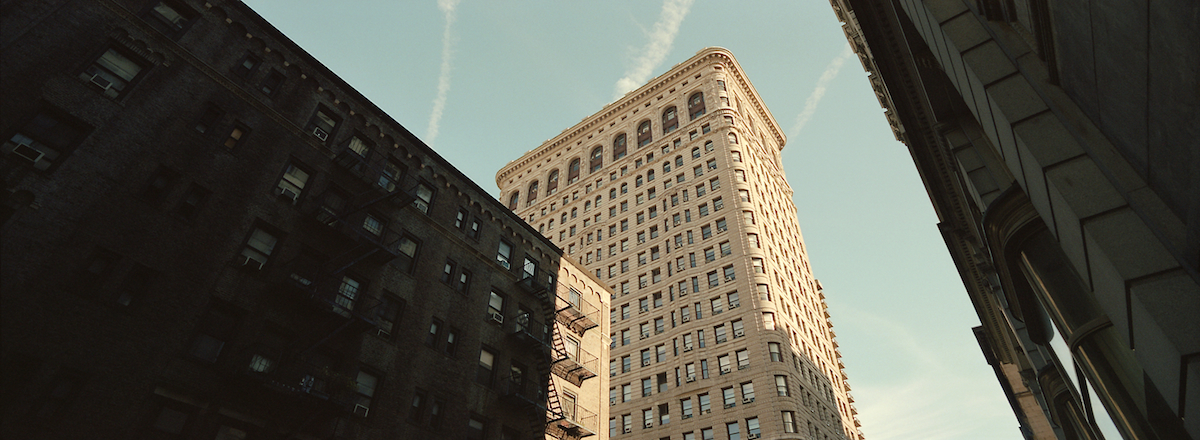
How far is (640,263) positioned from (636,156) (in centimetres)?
1953

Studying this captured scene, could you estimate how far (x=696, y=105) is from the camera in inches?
3260

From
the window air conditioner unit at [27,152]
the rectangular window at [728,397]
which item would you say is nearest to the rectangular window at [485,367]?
the window air conditioner unit at [27,152]

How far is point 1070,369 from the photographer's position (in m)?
14.6

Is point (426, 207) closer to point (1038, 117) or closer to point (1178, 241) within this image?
point (1038, 117)

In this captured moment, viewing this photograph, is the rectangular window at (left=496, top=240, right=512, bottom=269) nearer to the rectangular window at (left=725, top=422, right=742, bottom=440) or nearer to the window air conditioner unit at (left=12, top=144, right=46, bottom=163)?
the window air conditioner unit at (left=12, top=144, right=46, bottom=163)

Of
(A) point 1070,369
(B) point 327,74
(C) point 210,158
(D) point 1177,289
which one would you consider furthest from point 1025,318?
(B) point 327,74

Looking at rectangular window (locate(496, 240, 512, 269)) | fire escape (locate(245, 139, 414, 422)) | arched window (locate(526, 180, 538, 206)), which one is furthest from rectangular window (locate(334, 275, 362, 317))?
arched window (locate(526, 180, 538, 206))

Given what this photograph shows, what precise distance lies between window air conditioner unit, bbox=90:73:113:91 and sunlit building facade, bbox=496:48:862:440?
138 feet

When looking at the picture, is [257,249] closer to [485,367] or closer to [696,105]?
[485,367]

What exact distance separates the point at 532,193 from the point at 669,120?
86.7 ft

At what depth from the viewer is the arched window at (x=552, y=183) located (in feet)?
300

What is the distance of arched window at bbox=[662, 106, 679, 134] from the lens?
3260 inches

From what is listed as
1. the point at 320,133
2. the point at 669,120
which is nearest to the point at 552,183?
the point at 669,120

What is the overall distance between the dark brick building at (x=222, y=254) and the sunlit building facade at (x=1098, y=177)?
19.5 m
